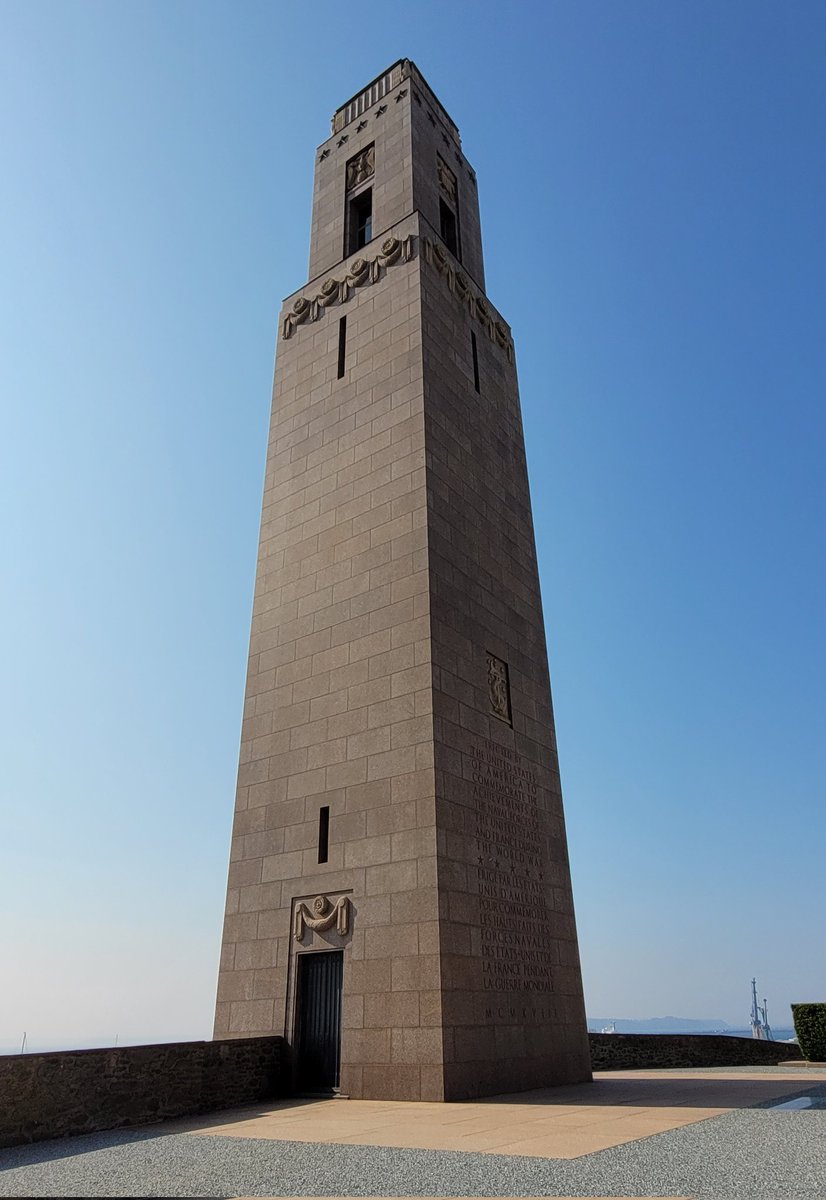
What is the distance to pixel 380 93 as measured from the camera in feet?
91.0

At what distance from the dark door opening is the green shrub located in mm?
15410

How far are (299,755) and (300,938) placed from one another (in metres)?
3.75

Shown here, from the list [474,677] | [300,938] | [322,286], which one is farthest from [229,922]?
[322,286]

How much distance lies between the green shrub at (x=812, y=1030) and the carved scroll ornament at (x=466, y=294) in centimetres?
2129

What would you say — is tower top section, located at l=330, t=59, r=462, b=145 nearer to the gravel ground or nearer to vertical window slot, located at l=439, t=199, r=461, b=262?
vertical window slot, located at l=439, t=199, r=461, b=262

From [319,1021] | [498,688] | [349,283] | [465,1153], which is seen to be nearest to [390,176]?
[349,283]

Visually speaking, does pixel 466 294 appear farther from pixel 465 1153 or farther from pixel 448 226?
pixel 465 1153

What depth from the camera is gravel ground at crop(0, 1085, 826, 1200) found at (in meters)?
7.14

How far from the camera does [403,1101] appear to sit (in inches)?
549

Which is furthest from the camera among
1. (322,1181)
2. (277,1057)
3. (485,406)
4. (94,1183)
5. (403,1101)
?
(485,406)

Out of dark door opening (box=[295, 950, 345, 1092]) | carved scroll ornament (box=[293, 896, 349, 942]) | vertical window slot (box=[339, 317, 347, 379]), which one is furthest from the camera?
vertical window slot (box=[339, 317, 347, 379])

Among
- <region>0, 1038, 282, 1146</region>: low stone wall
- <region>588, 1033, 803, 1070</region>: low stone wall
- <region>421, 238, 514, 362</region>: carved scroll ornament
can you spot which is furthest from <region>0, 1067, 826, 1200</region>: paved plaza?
<region>421, 238, 514, 362</region>: carved scroll ornament

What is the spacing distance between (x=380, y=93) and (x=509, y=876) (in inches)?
980

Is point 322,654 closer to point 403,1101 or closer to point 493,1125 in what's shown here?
point 403,1101
